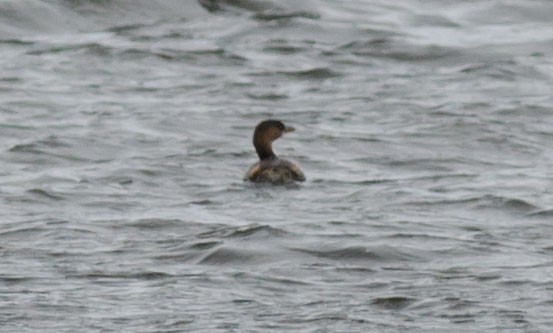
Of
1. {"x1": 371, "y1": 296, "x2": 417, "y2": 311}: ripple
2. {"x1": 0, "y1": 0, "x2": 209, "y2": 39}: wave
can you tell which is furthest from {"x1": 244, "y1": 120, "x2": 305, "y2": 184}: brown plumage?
{"x1": 0, "y1": 0, "x2": 209, "y2": 39}: wave

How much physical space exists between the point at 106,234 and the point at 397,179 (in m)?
3.17

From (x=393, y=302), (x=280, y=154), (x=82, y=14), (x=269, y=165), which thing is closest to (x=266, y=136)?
(x=269, y=165)

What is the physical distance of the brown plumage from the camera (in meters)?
14.0

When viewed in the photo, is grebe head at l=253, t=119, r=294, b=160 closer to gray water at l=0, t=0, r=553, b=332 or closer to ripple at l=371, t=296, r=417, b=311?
gray water at l=0, t=0, r=553, b=332

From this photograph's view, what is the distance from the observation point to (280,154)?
16000mm

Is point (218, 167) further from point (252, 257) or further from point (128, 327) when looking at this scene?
point (128, 327)

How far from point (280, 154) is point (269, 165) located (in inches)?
73.7

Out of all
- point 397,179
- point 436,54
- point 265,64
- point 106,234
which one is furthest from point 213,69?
point 106,234

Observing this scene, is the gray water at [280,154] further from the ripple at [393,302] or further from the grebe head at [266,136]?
the grebe head at [266,136]

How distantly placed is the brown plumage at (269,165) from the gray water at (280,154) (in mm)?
161

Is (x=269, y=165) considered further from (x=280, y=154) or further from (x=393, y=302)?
(x=393, y=302)

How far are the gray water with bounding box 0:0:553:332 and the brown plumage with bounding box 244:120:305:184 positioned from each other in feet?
0.53

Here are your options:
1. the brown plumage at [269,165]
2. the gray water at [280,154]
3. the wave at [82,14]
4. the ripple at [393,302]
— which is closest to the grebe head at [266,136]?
the brown plumage at [269,165]

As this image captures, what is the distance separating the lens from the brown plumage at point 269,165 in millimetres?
13969
